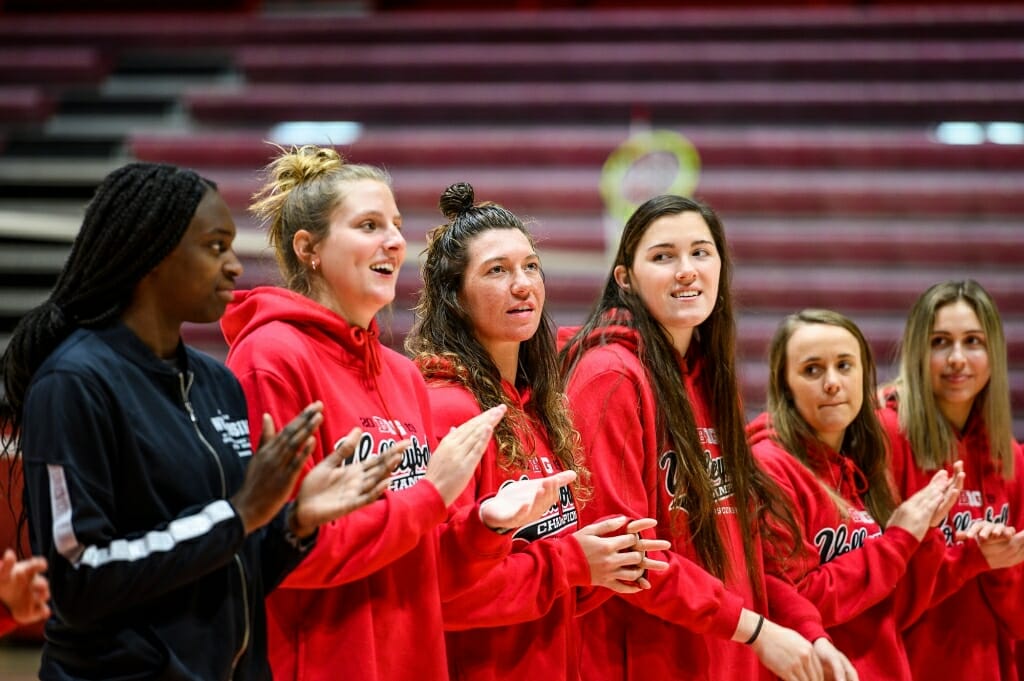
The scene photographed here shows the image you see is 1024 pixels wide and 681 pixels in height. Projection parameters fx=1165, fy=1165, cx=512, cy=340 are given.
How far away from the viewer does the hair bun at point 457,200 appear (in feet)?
7.97

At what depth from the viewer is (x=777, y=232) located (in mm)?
6281

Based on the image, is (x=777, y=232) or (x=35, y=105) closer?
(x=777, y=232)

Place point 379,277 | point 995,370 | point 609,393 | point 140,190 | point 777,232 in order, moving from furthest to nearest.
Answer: point 777,232 < point 995,370 < point 609,393 < point 379,277 < point 140,190

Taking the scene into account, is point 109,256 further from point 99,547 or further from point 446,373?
point 446,373

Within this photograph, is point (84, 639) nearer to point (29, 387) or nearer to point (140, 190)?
point (29, 387)

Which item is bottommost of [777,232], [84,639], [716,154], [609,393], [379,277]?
[84,639]

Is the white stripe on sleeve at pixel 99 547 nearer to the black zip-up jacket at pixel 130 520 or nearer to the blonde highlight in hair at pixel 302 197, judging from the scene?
the black zip-up jacket at pixel 130 520

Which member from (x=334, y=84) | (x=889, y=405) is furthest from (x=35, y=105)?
(x=889, y=405)

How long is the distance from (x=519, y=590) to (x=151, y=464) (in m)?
0.79

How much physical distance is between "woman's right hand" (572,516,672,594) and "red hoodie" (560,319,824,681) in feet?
0.23

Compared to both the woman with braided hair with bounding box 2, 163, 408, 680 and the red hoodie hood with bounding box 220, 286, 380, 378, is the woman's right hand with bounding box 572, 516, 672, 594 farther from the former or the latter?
the woman with braided hair with bounding box 2, 163, 408, 680

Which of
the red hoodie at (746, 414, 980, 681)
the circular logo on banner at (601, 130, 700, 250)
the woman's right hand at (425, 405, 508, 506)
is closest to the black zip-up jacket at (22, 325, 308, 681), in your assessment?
the woman's right hand at (425, 405, 508, 506)

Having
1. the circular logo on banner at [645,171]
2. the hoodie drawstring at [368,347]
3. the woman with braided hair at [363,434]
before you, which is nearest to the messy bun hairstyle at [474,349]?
the woman with braided hair at [363,434]

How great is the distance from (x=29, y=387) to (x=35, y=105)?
19.9 ft
